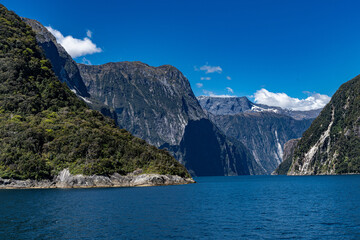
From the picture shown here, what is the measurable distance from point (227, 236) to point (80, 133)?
11982 cm

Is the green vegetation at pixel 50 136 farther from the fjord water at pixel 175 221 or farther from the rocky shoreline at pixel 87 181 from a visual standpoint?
the fjord water at pixel 175 221

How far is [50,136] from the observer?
494 feet

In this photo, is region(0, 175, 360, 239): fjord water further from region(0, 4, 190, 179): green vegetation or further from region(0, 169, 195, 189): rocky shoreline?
region(0, 4, 190, 179): green vegetation

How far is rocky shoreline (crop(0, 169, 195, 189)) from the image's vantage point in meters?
130

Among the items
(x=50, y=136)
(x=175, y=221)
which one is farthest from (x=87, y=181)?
(x=175, y=221)

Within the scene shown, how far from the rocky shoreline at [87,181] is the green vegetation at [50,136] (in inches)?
89.3

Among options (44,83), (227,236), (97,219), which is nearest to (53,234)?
(97,219)

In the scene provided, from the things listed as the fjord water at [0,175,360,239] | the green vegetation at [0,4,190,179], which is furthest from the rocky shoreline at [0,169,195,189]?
the fjord water at [0,175,360,239]

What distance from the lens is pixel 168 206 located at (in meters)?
75.6

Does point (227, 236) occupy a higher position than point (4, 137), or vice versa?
point (4, 137)

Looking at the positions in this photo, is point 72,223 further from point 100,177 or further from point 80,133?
point 80,133

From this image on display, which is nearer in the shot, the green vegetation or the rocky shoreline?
the rocky shoreline

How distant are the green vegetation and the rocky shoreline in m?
2.27

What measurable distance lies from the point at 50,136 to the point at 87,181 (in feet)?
96.4
